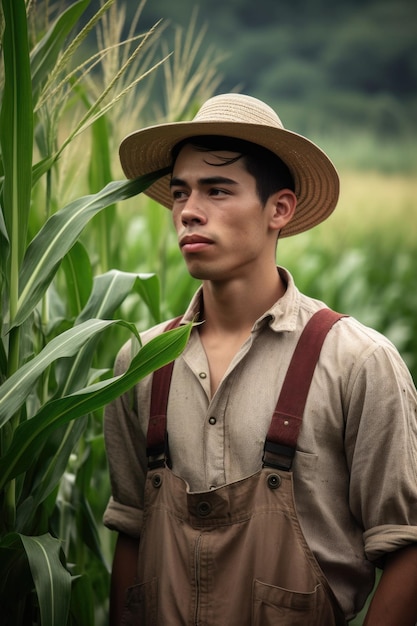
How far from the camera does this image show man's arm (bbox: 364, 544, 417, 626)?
1511mm

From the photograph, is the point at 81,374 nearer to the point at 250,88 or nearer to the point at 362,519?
the point at 362,519

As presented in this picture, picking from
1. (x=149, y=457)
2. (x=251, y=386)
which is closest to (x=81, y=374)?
(x=149, y=457)

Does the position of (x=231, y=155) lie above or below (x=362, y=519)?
above

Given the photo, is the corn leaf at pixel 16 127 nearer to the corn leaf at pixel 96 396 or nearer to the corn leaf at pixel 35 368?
the corn leaf at pixel 35 368

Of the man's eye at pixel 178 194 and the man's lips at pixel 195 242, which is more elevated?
the man's eye at pixel 178 194

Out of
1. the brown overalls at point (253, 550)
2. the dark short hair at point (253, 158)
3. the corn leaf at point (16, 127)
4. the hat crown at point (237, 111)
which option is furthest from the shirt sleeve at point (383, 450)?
the corn leaf at point (16, 127)

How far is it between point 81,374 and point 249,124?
0.58m

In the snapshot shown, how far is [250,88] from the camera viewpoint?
41.2ft

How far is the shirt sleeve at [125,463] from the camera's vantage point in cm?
180

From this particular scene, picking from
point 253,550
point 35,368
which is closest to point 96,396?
point 35,368

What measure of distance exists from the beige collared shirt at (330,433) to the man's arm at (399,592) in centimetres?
4

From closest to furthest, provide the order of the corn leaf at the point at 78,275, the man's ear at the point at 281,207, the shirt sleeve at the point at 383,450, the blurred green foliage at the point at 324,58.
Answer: the shirt sleeve at the point at 383,450 → the man's ear at the point at 281,207 → the corn leaf at the point at 78,275 → the blurred green foliage at the point at 324,58

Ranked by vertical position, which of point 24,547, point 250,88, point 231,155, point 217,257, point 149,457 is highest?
point 250,88

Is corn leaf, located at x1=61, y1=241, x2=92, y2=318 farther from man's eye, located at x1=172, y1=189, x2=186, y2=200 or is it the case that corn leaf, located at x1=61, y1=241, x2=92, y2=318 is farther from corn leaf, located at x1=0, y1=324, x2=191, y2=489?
corn leaf, located at x1=0, y1=324, x2=191, y2=489
